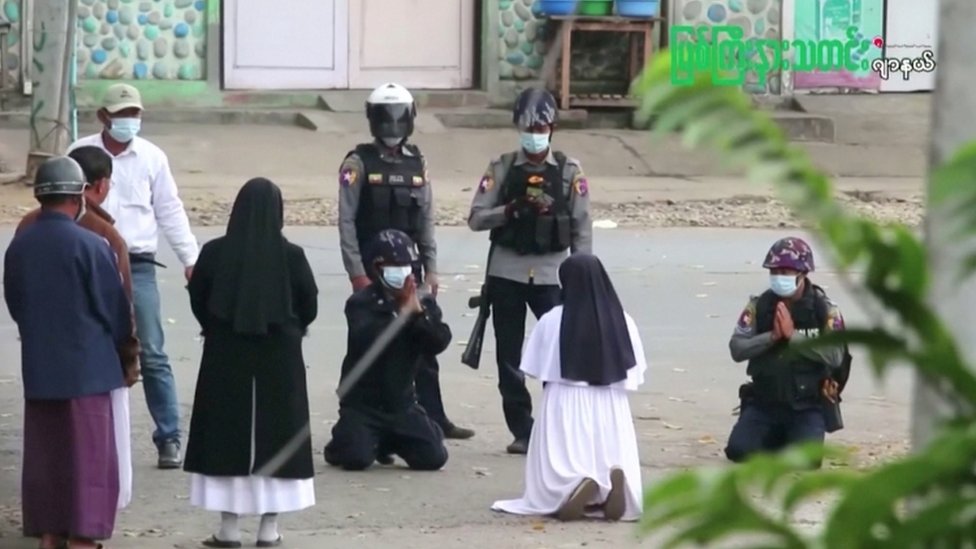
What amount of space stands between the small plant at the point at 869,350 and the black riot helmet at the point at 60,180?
488cm

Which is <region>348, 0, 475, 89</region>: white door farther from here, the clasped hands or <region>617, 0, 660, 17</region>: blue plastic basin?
the clasped hands

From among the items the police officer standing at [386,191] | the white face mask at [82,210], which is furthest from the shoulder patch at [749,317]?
the white face mask at [82,210]

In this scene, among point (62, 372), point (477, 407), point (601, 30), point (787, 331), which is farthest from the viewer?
point (601, 30)

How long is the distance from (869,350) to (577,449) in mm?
5544

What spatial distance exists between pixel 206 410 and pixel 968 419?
517 centimetres

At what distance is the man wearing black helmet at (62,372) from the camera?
6.04 meters

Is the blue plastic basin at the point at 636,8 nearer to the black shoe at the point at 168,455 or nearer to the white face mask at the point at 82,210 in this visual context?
the black shoe at the point at 168,455

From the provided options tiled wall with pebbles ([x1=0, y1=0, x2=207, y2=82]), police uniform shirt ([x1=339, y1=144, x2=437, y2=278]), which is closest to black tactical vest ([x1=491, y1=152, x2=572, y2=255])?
police uniform shirt ([x1=339, y1=144, x2=437, y2=278])

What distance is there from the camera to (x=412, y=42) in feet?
67.1

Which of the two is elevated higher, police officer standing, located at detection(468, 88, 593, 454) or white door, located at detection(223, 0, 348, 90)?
white door, located at detection(223, 0, 348, 90)

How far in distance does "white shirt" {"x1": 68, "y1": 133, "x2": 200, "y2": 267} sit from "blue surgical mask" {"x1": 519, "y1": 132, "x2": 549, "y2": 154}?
157 cm

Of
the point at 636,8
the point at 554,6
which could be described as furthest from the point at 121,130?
the point at 636,8

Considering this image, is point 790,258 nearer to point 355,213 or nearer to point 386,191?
point 386,191

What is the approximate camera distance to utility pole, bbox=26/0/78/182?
51.2 ft
